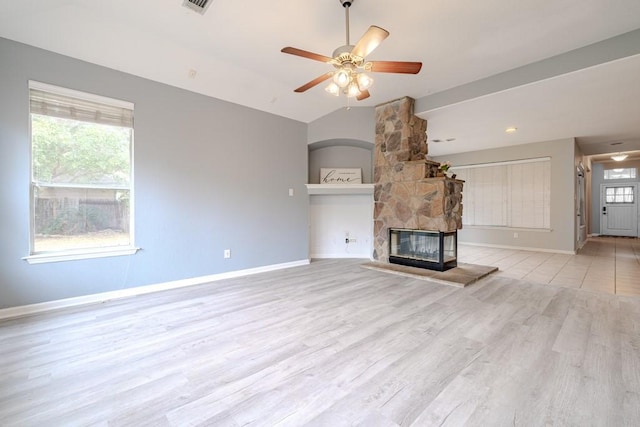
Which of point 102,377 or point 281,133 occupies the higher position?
point 281,133

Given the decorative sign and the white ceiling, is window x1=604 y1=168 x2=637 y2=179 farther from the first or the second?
the decorative sign

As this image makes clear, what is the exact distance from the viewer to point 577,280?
3904mm

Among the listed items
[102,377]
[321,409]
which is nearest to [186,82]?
[102,377]

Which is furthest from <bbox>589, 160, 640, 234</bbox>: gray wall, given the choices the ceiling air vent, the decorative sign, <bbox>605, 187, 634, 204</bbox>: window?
the ceiling air vent

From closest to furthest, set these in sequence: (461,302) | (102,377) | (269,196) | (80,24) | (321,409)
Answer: (321,409) < (102,377) < (80,24) < (461,302) < (269,196)

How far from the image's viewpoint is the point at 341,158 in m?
5.81

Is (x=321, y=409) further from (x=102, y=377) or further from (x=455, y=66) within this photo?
(x=455, y=66)

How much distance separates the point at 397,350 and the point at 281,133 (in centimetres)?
392

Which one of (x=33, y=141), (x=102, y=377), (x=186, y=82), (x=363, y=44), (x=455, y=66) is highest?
(x=455, y=66)

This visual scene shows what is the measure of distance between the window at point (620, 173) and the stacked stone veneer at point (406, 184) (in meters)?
9.85

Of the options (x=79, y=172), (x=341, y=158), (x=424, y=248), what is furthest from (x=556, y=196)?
(x=79, y=172)

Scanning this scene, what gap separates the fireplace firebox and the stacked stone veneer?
0.13 meters

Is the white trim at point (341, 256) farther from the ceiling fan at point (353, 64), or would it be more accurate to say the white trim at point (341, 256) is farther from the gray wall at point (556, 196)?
the gray wall at point (556, 196)

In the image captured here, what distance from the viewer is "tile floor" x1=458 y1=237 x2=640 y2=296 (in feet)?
12.3
